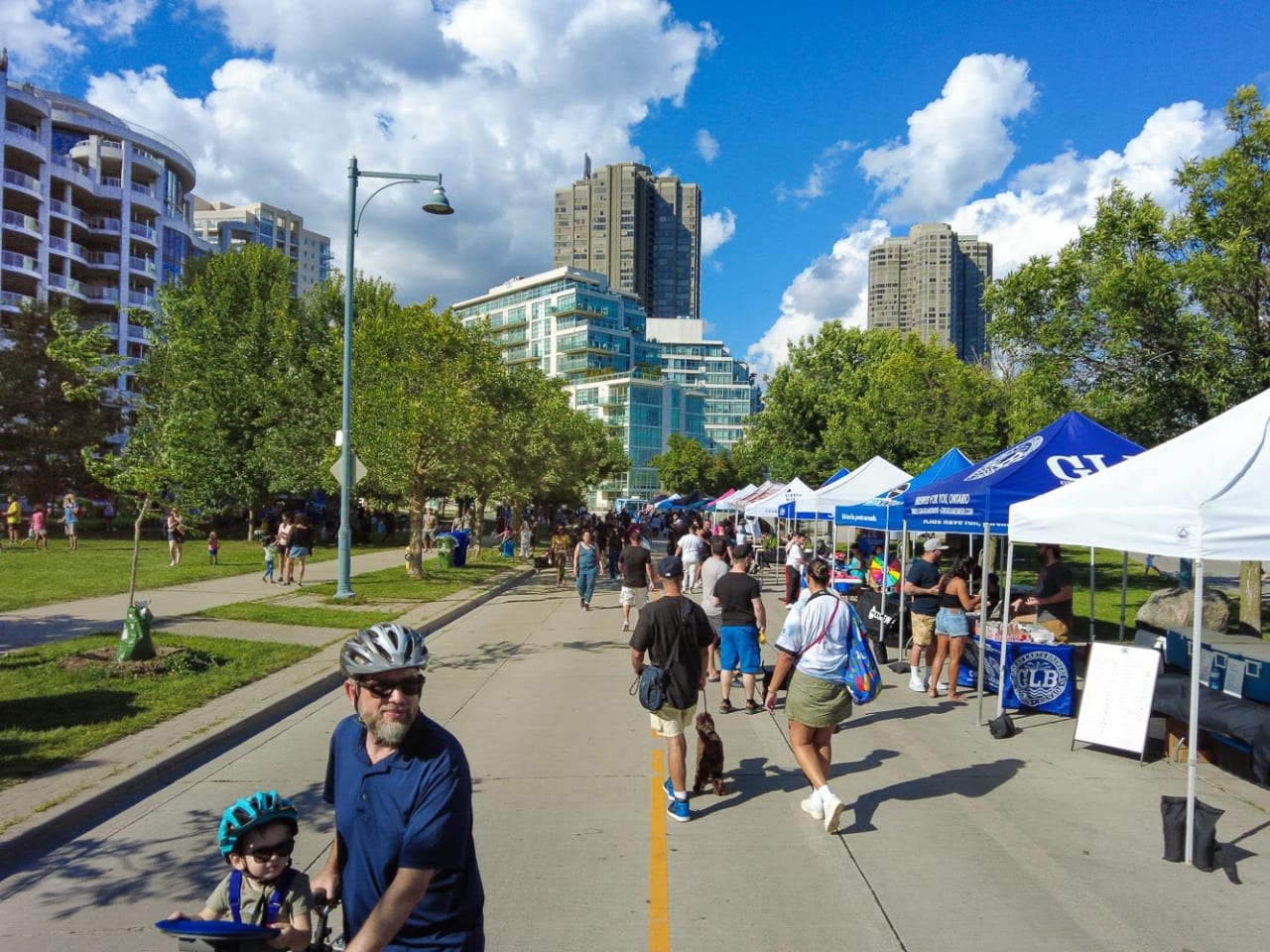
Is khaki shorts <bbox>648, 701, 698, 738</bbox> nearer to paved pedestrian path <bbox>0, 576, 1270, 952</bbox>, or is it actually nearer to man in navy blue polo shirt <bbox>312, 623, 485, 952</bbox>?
paved pedestrian path <bbox>0, 576, 1270, 952</bbox>

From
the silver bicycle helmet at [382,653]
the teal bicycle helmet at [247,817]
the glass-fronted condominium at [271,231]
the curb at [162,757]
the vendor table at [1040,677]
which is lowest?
the curb at [162,757]

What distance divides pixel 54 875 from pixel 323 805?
1618mm

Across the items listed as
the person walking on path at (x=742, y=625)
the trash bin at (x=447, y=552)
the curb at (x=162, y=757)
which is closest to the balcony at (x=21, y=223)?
the trash bin at (x=447, y=552)

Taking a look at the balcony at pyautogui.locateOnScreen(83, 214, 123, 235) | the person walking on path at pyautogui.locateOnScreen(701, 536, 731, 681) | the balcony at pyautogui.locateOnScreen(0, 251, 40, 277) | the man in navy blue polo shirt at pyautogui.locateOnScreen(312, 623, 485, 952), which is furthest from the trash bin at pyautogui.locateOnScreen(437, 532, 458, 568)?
the balcony at pyautogui.locateOnScreen(83, 214, 123, 235)

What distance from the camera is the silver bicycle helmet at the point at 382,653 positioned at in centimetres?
258

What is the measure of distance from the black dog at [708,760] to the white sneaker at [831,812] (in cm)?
95

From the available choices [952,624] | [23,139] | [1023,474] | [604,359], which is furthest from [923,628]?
[604,359]

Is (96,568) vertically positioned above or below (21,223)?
below

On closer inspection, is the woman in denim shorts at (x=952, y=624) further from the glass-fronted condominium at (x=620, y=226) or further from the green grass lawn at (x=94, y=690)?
the glass-fronted condominium at (x=620, y=226)

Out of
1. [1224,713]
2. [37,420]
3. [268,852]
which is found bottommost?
[1224,713]

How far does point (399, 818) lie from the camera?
7.89ft

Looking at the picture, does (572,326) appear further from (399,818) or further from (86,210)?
(399,818)

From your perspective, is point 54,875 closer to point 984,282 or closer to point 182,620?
point 182,620

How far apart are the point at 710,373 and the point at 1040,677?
138077 mm
